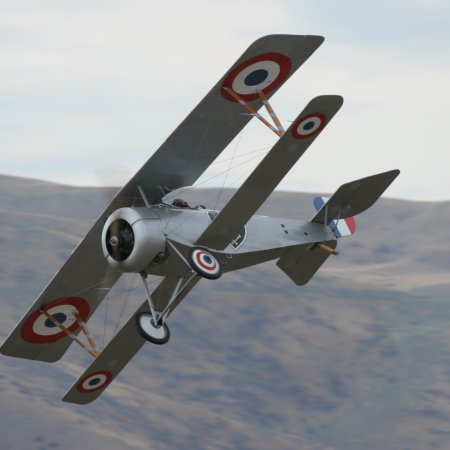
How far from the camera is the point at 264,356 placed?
126562mm

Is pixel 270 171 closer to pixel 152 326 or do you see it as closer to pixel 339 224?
pixel 152 326

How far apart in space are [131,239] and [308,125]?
13.0 feet

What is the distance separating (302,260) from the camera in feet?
85.4

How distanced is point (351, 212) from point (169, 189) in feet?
14.7

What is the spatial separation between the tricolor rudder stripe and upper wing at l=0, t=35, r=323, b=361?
3.90 metres

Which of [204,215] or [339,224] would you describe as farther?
[339,224]

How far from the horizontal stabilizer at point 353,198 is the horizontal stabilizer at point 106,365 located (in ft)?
15.9

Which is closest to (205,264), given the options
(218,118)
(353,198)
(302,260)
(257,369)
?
(218,118)

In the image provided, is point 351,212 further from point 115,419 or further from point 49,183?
point 49,183

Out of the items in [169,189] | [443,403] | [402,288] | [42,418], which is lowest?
[402,288]

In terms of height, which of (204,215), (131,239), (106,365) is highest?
(131,239)

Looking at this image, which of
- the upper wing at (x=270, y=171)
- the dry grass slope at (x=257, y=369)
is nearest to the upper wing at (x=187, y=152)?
the upper wing at (x=270, y=171)

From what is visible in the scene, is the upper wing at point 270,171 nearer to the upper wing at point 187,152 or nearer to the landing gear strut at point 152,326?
the upper wing at point 187,152

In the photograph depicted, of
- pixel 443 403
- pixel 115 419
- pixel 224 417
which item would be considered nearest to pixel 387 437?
pixel 443 403
